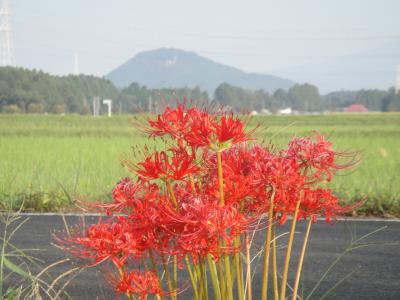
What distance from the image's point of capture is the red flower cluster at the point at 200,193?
1734 mm

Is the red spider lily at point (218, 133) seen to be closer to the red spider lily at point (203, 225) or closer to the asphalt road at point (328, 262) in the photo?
the red spider lily at point (203, 225)

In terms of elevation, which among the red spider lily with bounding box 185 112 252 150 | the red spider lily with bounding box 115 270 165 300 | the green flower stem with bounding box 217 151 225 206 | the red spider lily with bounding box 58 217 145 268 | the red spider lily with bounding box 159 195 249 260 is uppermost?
the red spider lily with bounding box 185 112 252 150

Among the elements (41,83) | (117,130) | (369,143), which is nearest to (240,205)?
(369,143)

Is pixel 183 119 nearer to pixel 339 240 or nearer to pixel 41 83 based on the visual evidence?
pixel 339 240

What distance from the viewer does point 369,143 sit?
1861cm

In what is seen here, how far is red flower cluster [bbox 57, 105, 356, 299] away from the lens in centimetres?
173

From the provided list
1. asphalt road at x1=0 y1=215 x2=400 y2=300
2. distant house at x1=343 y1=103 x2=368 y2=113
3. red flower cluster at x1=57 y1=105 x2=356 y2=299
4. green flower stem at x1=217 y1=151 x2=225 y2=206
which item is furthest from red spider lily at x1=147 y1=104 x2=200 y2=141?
distant house at x1=343 y1=103 x2=368 y2=113

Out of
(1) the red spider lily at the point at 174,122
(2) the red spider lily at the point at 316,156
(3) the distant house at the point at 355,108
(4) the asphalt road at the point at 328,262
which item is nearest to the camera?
(1) the red spider lily at the point at 174,122

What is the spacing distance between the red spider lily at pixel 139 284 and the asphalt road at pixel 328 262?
1998 mm

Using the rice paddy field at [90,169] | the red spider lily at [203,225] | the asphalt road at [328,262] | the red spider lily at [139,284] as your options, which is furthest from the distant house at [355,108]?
the red spider lily at [203,225]

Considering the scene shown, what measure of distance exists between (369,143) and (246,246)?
1701cm

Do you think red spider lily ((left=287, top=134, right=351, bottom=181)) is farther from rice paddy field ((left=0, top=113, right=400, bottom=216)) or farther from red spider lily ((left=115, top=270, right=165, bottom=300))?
red spider lily ((left=115, top=270, right=165, bottom=300))

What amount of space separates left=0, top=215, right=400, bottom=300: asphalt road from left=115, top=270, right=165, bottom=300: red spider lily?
1998 millimetres

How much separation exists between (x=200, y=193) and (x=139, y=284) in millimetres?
275
